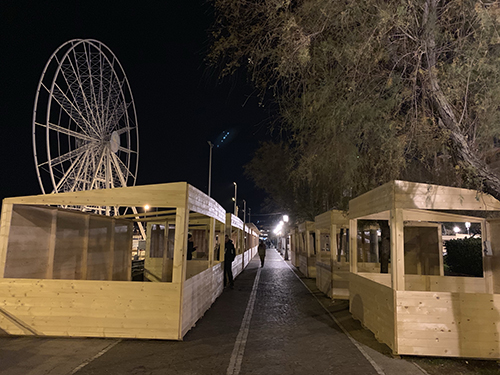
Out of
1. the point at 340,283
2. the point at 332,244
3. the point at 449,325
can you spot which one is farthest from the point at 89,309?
the point at 332,244

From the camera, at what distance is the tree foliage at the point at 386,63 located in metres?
5.77

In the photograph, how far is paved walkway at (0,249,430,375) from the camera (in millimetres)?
4992

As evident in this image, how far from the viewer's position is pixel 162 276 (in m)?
13.6

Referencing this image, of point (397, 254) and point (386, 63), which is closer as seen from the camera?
point (397, 254)

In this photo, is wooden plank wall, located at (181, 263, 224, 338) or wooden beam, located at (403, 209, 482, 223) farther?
wooden beam, located at (403, 209, 482, 223)

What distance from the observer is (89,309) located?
6.43 meters

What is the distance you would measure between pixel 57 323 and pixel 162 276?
7.28m

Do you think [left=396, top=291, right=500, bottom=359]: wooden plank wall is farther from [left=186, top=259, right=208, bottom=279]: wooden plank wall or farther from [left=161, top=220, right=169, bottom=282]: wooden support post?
[left=161, top=220, right=169, bottom=282]: wooden support post

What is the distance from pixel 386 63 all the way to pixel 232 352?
19.3 ft

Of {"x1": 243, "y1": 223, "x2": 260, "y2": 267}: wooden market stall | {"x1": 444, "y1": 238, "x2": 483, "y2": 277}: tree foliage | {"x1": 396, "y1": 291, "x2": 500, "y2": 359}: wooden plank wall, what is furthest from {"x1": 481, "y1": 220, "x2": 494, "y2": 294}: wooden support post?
{"x1": 243, "y1": 223, "x2": 260, "y2": 267}: wooden market stall

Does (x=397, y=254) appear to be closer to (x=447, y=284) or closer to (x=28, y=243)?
(x=447, y=284)

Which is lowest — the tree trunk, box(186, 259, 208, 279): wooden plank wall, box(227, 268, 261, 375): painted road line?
box(227, 268, 261, 375): painted road line

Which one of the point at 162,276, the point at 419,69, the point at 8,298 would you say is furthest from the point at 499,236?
the point at 162,276

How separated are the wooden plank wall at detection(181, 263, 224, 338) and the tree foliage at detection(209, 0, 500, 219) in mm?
4046
